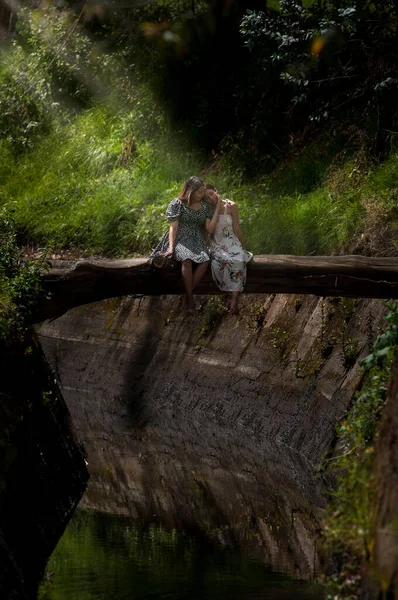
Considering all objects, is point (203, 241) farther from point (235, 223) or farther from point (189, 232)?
point (235, 223)

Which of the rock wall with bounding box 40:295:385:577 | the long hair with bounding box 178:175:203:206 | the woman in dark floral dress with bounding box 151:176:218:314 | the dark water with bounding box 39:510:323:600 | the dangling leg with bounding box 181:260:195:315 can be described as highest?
the long hair with bounding box 178:175:203:206

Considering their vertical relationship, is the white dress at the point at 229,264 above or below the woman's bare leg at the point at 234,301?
above

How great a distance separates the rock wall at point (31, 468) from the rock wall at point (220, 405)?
0.58 meters

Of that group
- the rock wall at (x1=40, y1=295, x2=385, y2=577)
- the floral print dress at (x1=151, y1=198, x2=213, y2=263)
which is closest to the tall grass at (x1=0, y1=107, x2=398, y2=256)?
the rock wall at (x1=40, y1=295, x2=385, y2=577)

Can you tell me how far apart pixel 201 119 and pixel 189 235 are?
896 centimetres

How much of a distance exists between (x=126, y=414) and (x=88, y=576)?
8514 millimetres

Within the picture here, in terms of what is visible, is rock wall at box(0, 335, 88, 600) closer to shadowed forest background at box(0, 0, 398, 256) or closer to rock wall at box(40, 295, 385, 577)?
rock wall at box(40, 295, 385, 577)

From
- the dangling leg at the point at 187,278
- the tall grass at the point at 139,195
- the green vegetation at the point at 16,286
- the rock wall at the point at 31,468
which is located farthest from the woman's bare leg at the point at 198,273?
the tall grass at the point at 139,195

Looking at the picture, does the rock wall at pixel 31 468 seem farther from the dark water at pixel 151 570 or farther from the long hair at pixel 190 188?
the long hair at pixel 190 188

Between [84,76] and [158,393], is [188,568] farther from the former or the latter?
[84,76]

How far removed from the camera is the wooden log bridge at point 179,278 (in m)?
12.1

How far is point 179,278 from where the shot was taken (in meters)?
12.5

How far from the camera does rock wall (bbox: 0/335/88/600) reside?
912cm

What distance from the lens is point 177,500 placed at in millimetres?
12266
